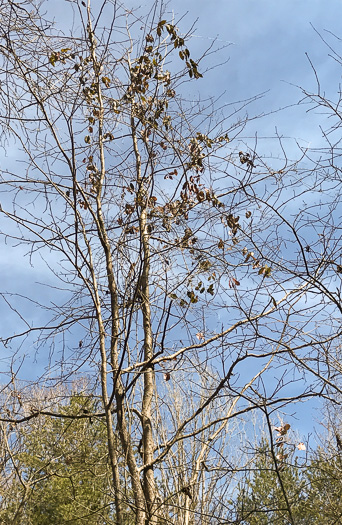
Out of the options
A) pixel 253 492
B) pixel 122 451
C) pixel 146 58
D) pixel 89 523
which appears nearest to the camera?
pixel 122 451

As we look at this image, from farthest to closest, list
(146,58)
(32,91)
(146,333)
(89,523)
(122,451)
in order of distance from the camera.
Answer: (89,523)
(146,58)
(146,333)
(32,91)
(122,451)

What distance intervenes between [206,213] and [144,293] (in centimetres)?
70

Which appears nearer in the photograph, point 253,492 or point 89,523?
point 89,523

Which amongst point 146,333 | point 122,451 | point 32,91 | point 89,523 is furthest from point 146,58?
point 89,523

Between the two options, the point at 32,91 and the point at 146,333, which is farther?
the point at 146,333

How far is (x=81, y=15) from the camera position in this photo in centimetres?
421

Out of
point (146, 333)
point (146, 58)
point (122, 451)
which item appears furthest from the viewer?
point (146, 58)

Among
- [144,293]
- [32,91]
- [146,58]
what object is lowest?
[144,293]

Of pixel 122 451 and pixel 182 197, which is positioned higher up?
pixel 182 197

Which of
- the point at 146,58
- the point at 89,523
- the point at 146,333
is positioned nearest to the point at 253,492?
the point at 89,523

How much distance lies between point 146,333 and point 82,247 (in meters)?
0.73

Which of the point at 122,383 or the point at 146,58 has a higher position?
the point at 146,58

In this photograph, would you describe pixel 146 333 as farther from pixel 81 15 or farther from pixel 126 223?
pixel 81 15

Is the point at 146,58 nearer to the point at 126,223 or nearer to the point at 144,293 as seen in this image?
the point at 126,223
